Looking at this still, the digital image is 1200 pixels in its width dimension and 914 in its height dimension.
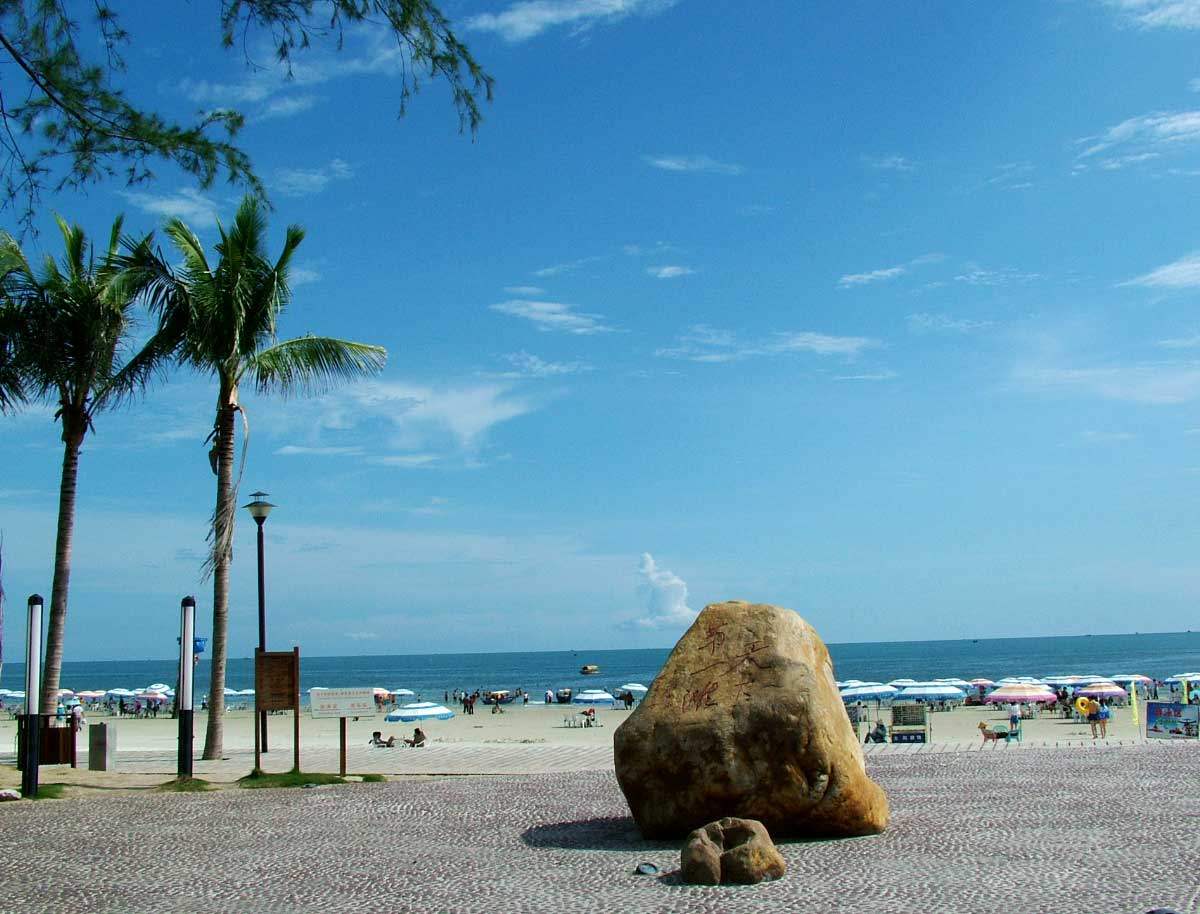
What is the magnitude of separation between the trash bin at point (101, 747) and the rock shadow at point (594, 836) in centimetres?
965

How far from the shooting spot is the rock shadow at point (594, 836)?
9.84 meters

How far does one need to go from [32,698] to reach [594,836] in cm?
817

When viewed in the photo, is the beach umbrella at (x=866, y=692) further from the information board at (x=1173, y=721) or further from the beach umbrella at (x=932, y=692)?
the information board at (x=1173, y=721)

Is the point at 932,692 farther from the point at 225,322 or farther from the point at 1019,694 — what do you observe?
the point at 225,322

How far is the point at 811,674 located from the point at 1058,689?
5125 centimetres

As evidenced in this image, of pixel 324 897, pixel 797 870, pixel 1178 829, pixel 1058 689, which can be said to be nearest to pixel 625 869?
pixel 797 870

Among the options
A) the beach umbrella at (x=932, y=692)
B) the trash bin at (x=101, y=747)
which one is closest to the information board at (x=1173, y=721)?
the trash bin at (x=101, y=747)

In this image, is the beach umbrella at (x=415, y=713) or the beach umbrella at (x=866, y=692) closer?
the beach umbrella at (x=415, y=713)

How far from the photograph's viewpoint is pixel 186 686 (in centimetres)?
1593

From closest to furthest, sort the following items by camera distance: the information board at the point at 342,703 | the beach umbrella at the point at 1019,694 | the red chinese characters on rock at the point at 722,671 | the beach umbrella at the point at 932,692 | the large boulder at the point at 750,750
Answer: the large boulder at the point at 750,750 → the red chinese characters on rock at the point at 722,671 → the information board at the point at 342,703 → the beach umbrella at the point at 1019,694 → the beach umbrella at the point at 932,692

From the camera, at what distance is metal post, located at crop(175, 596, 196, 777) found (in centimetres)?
1562

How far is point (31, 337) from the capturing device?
55.1 ft

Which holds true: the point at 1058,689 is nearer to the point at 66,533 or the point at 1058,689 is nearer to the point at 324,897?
the point at 66,533

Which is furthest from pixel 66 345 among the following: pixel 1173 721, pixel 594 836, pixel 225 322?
pixel 1173 721
